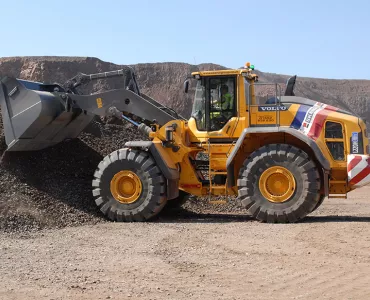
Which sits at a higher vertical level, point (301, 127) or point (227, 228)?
point (301, 127)

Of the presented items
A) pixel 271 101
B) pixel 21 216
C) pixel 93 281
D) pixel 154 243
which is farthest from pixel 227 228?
pixel 93 281

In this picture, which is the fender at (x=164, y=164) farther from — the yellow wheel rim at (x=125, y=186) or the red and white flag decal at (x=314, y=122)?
the red and white flag decal at (x=314, y=122)

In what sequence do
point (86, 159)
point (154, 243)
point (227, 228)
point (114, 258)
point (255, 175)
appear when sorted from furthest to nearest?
point (86, 159), point (255, 175), point (227, 228), point (154, 243), point (114, 258)

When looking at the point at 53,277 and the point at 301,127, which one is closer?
the point at 53,277

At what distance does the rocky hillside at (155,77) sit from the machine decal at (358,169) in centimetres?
2174

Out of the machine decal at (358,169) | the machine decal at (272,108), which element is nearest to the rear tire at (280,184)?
the machine decal at (358,169)

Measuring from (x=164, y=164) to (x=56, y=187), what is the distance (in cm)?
240

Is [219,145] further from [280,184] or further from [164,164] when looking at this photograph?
[280,184]

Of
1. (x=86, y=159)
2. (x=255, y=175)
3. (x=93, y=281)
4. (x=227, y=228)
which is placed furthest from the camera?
(x=86, y=159)

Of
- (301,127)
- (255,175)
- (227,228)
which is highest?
(301,127)

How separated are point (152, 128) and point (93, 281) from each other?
6.20m

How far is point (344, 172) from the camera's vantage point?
1134 cm

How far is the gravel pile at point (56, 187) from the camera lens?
1122 centimetres

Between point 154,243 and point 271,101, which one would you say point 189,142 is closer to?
point 271,101
